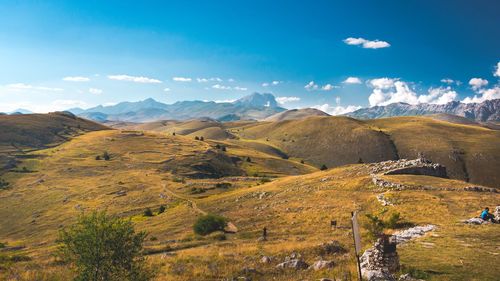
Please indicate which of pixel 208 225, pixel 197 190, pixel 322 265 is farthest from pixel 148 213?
pixel 322 265

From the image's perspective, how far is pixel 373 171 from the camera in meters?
72.1

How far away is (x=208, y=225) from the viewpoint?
169 ft

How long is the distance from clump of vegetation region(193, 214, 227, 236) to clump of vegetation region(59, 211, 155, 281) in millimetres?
29017

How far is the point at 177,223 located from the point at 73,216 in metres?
42.1

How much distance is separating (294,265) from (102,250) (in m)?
13.0

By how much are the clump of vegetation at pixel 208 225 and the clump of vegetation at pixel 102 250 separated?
1142 inches

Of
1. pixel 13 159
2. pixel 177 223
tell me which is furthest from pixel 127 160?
pixel 177 223

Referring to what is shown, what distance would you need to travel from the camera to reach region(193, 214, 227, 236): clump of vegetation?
51.2 metres

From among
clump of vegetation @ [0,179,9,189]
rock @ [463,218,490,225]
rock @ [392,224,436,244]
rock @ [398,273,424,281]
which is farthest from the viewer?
clump of vegetation @ [0,179,9,189]

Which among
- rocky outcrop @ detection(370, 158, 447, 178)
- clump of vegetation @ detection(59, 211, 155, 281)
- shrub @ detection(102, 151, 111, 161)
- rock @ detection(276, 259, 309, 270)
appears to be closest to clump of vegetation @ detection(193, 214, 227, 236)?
rock @ detection(276, 259, 309, 270)

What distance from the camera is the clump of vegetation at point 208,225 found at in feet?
168

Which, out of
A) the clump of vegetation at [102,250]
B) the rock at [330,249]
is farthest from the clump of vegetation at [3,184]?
the rock at [330,249]

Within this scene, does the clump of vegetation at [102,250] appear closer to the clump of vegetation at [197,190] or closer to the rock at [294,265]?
the rock at [294,265]

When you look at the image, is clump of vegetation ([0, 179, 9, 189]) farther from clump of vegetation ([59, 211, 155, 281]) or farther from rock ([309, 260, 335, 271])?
rock ([309, 260, 335, 271])
